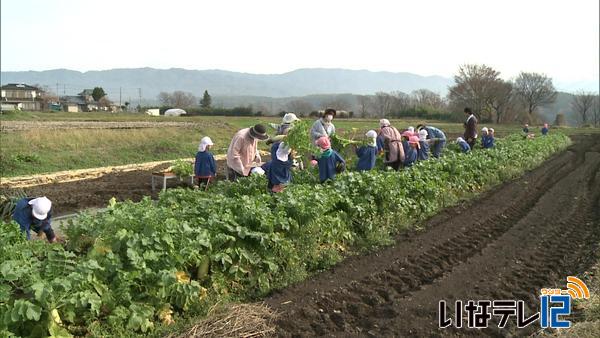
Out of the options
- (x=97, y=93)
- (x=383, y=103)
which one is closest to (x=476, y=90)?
(x=383, y=103)

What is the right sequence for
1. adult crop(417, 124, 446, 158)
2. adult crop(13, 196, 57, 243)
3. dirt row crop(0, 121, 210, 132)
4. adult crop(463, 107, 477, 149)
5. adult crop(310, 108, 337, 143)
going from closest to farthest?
adult crop(13, 196, 57, 243)
adult crop(310, 108, 337, 143)
adult crop(417, 124, 446, 158)
adult crop(463, 107, 477, 149)
dirt row crop(0, 121, 210, 132)

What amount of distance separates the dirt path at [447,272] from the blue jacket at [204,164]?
4.30 meters

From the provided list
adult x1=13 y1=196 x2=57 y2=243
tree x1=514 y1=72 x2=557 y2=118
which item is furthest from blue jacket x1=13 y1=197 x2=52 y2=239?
tree x1=514 y1=72 x2=557 y2=118

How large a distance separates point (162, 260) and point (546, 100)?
276 feet

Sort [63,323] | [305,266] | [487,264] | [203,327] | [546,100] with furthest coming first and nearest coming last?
[546,100] < [487,264] < [305,266] < [203,327] < [63,323]

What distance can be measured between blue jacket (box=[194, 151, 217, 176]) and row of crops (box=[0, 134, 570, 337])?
1.88 meters

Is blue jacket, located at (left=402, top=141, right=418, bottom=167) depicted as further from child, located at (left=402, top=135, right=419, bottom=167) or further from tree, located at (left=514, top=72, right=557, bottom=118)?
tree, located at (left=514, top=72, right=557, bottom=118)

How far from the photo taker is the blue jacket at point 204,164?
1038 cm

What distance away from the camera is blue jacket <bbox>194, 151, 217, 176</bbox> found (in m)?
10.4

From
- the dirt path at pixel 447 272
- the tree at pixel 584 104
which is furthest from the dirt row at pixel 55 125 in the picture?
the tree at pixel 584 104

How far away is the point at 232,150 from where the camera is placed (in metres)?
9.94

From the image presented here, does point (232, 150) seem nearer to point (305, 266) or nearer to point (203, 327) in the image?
point (305, 266)

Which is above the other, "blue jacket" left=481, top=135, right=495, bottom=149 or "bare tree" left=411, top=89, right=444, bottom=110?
"bare tree" left=411, top=89, right=444, bottom=110

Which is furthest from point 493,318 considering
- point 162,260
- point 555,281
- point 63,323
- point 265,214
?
point 63,323
